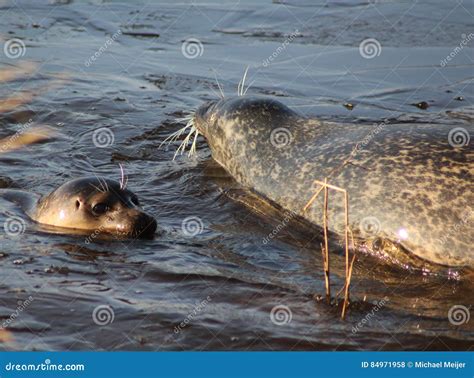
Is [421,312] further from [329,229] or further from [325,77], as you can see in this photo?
[325,77]

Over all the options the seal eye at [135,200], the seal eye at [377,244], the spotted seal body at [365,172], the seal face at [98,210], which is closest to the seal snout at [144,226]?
the seal face at [98,210]

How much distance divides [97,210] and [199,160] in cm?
194

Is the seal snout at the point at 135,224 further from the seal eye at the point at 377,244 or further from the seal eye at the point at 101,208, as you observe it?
the seal eye at the point at 377,244

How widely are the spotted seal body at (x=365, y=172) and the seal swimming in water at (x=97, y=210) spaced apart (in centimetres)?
116

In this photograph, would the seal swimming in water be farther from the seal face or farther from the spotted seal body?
the spotted seal body

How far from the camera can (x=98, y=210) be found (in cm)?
654

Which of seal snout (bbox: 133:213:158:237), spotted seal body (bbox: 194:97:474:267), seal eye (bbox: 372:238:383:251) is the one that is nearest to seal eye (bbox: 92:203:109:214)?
seal snout (bbox: 133:213:158:237)

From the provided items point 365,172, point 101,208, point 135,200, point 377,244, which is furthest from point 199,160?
point 377,244

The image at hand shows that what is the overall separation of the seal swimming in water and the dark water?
13 cm

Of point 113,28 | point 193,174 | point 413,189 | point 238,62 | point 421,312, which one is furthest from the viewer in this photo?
point 113,28

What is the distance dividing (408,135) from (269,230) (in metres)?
1.21

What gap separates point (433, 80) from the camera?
34.2 ft

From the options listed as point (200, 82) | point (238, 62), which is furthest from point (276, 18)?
point (200, 82)

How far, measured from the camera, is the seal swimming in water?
6441 millimetres
